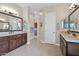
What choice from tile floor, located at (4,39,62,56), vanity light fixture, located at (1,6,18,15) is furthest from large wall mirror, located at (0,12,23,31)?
tile floor, located at (4,39,62,56)

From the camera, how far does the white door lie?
589cm

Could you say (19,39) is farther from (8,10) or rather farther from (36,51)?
(8,10)

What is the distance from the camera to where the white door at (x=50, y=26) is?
19.3ft

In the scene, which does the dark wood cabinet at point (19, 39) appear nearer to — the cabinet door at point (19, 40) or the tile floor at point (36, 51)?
the cabinet door at point (19, 40)

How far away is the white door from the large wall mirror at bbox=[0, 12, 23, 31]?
5.52 ft

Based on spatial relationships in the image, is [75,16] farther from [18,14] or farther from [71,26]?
[18,14]

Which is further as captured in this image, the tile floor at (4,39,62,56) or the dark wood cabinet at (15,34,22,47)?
the dark wood cabinet at (15,34,22,47)

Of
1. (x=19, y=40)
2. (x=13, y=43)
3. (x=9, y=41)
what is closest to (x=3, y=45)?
(x=9, y=41)

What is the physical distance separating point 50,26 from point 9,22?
101 inches

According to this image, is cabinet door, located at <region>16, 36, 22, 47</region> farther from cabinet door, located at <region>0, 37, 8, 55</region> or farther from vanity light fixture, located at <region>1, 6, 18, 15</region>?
vanity light fixture, located at <region>1, 6, 18, 15</region>

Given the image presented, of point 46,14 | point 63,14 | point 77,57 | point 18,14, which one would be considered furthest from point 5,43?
point 46,14

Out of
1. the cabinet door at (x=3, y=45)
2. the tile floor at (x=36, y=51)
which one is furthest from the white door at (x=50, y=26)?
the cabinet door at (x=3, y=45)

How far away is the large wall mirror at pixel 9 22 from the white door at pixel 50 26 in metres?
1.68

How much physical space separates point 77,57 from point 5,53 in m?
2.42
